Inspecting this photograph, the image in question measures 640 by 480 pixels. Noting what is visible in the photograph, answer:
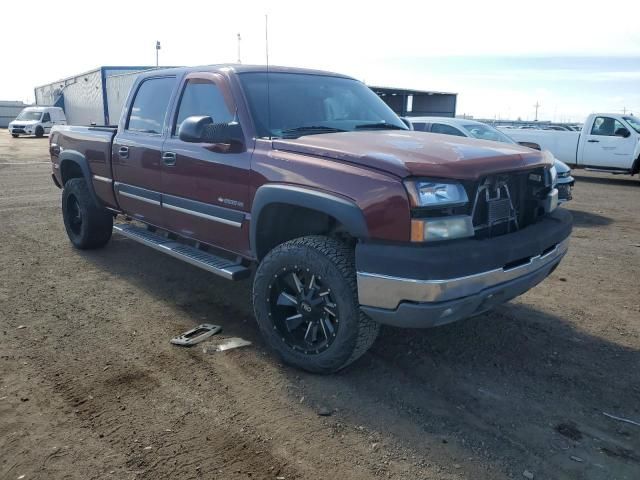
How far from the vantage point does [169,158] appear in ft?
15.0

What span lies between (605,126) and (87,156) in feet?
46.7

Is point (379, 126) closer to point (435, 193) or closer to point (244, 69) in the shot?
point (244, 69)

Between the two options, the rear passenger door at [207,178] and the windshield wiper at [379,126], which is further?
the windshield wiper at [379,126]

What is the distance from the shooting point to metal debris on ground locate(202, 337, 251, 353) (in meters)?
3.90

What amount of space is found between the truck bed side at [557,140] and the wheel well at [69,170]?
1208 cm

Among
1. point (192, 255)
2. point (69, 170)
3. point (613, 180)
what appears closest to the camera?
point (192, 255)

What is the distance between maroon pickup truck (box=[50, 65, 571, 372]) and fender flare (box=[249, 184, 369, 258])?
0.01m

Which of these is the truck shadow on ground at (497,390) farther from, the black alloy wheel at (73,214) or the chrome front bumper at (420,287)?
the black alloy wheel at (73,214)

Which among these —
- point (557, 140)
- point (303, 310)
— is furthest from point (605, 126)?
point (303, 310)

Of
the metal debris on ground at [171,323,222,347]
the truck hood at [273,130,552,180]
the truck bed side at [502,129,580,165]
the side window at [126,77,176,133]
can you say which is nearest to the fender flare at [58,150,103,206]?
the side window at [126,77,176,133]

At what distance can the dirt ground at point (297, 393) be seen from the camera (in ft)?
8.77

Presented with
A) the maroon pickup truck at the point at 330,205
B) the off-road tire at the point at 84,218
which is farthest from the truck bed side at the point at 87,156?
the maroon pickup truck at the point at 330,205

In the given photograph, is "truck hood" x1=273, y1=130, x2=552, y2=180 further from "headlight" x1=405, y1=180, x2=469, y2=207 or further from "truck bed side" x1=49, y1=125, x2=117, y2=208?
"truck bed side" x1=49, y1=125, x2=117, y2=208

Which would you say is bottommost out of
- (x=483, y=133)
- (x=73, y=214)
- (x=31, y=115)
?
(x=73, y=214)
